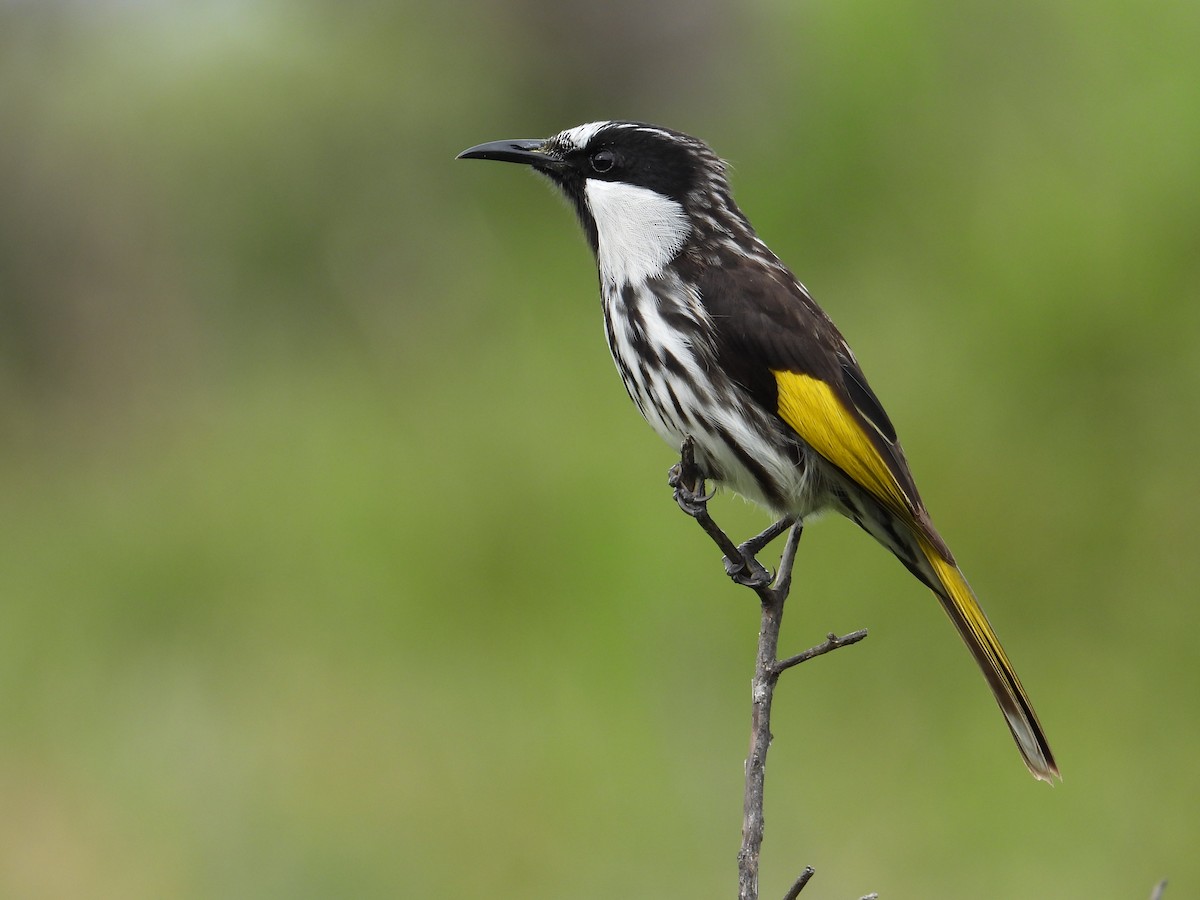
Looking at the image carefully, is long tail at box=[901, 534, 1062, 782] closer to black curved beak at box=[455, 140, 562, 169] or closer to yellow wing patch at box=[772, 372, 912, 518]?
yellow wing patch at box=[772, 372, 912, 518]

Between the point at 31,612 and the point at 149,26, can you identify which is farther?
the point at 149,26

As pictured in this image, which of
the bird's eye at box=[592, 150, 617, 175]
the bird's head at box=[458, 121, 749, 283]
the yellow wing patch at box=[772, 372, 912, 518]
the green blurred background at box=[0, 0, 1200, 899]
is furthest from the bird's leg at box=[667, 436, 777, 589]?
the green blurred background at box=[0, 0, 1200, 899]

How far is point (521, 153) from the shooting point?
495 cm

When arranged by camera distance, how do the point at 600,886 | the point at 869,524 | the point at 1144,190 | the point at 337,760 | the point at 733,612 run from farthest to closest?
the point at 1144,190 → the point at 733,612 → the point at 337,760 → the point at 600,886 → the point at 869,524

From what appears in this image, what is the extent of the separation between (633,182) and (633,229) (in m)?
0.23

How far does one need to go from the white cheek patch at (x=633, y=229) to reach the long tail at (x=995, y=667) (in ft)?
3.95

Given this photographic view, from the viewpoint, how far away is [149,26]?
38.3 ft

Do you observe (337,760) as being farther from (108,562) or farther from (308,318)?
(308,318)

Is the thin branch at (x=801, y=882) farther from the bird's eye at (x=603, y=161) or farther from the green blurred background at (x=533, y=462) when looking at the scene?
the green blurred background at (x=533, y=462)

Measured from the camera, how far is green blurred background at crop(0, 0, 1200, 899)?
7035 millimetres

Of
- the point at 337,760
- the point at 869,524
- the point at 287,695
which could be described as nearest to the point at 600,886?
the point at 337,760

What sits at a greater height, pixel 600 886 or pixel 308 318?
pixel 308 318

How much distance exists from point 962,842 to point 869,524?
116 inches

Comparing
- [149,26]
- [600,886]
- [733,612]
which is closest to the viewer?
[600,886]
